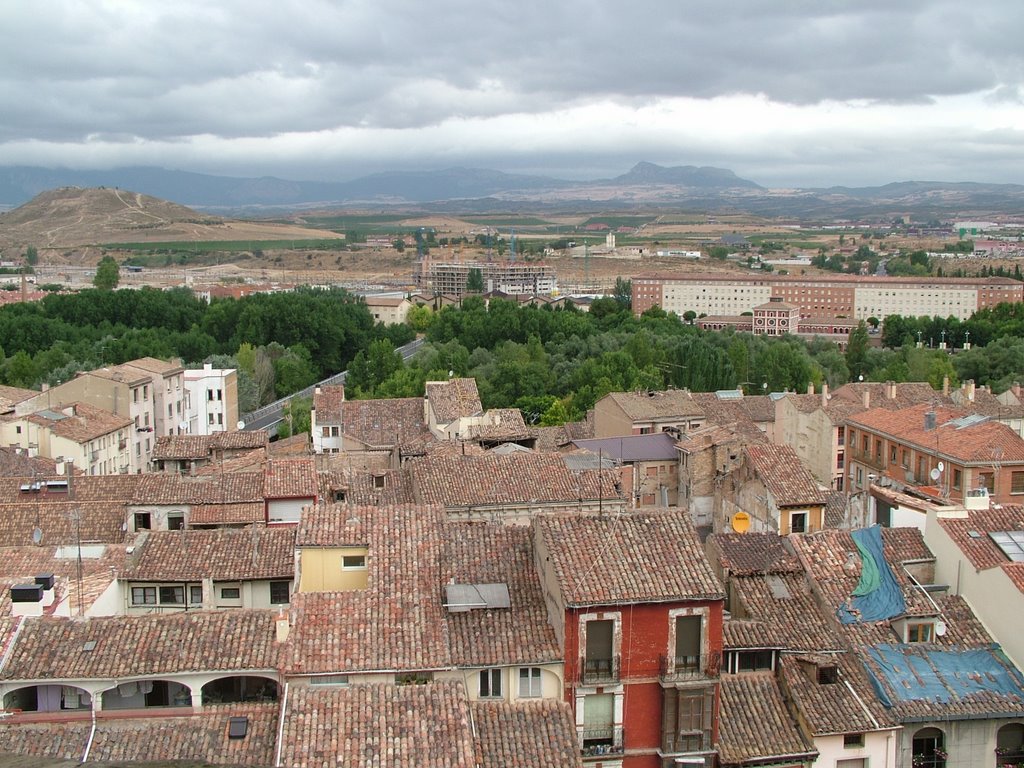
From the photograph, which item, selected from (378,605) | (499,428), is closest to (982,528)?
(378,605)

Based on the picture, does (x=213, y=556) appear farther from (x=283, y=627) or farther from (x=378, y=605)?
(x=378, y=605)

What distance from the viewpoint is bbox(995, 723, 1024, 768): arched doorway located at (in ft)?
56.9

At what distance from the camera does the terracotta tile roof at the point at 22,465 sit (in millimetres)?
35500

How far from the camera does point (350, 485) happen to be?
97.3 feet

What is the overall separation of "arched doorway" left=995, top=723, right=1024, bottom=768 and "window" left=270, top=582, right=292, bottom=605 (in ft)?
40.0

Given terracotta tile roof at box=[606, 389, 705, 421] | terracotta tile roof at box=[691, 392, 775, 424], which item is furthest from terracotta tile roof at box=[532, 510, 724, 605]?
terracotta tile roof at box=[691, 392, 775, 424]

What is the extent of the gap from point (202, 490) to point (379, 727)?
589 inches

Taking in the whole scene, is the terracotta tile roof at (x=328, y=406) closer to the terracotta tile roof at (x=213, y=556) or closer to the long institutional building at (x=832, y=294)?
the terracotta tile roof at (x=213, y=556)

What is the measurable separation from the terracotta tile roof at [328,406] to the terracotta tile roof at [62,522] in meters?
18.1

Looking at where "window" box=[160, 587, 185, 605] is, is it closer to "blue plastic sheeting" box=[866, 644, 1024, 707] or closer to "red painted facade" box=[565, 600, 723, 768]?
"red painted facade" box=[565, 600, 723, 768]

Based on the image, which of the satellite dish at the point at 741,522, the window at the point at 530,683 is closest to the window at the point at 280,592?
the window at the point at 530,683

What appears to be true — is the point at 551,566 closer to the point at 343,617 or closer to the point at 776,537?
the point at 343,617

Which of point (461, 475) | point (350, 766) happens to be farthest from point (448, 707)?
point (461, 475)

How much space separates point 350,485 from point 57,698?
14470 mm
